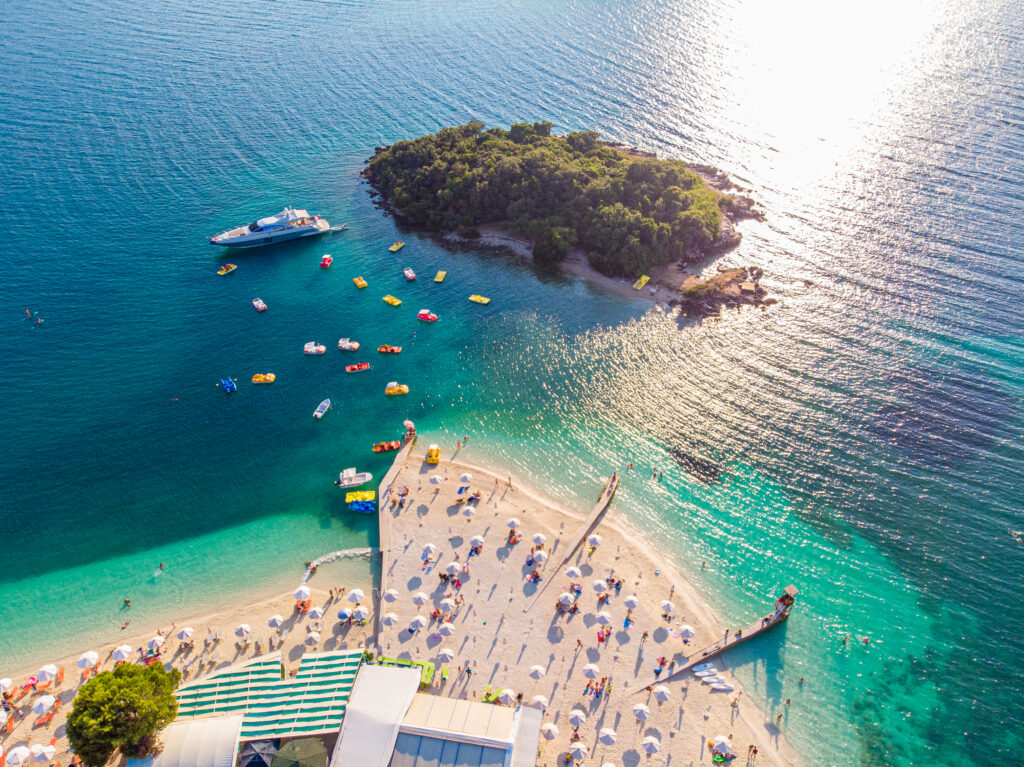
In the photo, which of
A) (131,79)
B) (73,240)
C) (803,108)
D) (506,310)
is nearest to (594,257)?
(506,310)

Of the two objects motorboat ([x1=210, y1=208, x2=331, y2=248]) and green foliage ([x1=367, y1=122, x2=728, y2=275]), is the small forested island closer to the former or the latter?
green foliage ([x1=367, y1=122, x2=728, y2=275])

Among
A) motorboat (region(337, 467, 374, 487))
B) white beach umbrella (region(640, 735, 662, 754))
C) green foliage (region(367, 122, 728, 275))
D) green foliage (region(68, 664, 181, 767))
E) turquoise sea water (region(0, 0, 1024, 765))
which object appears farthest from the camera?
green foliage (region(367, 122, 728, 275))

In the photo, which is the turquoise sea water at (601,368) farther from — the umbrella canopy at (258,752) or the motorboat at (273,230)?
the umbrella canopy at (258,752)

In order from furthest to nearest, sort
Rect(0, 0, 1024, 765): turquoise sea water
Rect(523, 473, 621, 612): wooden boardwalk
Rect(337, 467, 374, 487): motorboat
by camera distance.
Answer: Rect(337, 467, 374, 487): motorboat
Rect(0, 0, 1024, 765): turquoise sea water
Rect(523, 473, 621, 612): wooden boardwalk

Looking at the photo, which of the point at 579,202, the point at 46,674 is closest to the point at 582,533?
the point at 46,674

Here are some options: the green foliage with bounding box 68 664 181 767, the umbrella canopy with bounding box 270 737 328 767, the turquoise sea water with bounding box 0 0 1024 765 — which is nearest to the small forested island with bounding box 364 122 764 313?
the turquoise sea water with bounding box 0 0 1024 765

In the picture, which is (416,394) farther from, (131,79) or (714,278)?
(131,79)

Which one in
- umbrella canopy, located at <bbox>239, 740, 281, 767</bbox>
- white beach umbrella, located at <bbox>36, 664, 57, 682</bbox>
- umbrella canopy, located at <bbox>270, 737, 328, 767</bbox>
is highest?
umbrella canopy, located at <bbox>270, 737, 328, 767</bbox>
